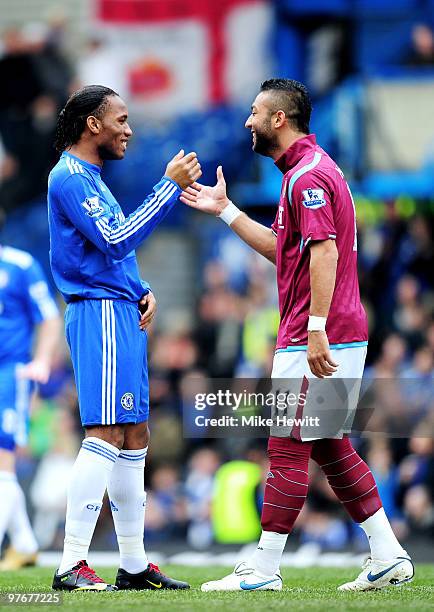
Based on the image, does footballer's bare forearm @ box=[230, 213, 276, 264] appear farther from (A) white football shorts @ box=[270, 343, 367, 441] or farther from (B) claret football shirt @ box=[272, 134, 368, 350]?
(A) white football shorts @ box=[270, 343, 367, 441]

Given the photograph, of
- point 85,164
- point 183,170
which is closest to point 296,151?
point 183,170

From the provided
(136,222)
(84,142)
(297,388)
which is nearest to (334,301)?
(297,388)

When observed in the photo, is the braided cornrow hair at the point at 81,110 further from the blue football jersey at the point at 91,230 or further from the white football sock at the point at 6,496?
the white football sock at the point at 6,496

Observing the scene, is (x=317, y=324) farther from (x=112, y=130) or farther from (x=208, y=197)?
(x=112, y=130)

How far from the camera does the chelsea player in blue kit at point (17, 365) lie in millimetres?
8922

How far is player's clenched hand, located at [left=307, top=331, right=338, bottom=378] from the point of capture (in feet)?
21.0

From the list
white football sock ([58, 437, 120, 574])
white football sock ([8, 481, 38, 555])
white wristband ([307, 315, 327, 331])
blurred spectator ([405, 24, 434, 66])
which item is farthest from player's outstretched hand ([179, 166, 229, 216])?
blurred spectator ([405, 24, 434, 66])

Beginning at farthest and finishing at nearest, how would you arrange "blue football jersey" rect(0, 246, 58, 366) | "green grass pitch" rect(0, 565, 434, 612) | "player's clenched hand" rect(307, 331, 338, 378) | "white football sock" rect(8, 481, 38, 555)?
1. "white football sock" rect(8, 481, 38, 555)
2. "blue football jersey" rect(0, 246, 58, 366)
3. "player's clenched hand" rect(307, 331, 338, 378)
4. "green grass pitch" rect(0, 565, 434, 612)

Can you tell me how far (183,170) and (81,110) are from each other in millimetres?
600

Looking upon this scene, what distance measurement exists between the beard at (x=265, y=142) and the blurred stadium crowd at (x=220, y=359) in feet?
20.3

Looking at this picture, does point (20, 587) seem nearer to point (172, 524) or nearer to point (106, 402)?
point (106, 402)

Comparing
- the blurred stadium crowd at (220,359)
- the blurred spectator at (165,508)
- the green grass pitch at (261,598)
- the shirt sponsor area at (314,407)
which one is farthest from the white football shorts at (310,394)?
the blurred spectator at (165,508)

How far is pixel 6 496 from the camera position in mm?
8875

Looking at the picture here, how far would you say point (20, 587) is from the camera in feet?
22.7
